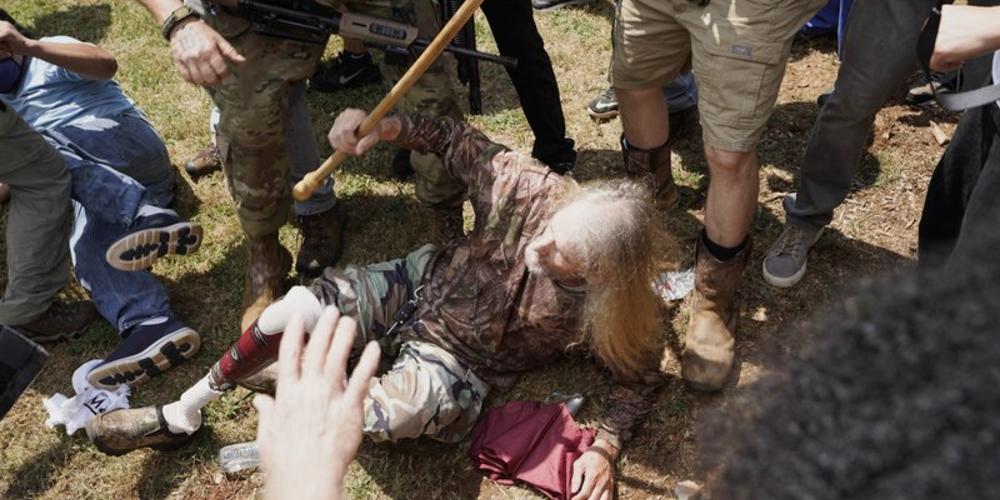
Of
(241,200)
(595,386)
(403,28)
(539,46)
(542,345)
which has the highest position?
(403,28)

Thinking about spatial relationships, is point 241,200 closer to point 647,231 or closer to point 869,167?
point 647,231

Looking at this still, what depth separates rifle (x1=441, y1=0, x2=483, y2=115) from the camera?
9.80 feet

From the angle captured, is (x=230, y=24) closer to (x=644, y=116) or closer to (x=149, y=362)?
(x=149, y=362)

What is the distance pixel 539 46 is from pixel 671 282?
3.82 feet

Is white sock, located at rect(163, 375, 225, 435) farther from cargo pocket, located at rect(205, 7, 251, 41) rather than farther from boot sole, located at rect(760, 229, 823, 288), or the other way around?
boot sole, located at rect(760, 229, 823, 288)

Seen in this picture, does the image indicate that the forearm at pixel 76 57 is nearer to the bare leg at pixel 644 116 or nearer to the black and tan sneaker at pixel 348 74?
the black and tan sneaker at pixel 348 74

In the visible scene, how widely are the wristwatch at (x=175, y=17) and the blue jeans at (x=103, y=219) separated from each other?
0.84 metres

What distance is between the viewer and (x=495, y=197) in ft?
8.87

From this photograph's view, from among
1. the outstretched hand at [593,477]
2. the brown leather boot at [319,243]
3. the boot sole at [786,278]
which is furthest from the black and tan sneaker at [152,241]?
the boot sole at [786,278]

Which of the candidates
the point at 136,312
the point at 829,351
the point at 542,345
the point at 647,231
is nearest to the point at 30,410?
the point at 136,312

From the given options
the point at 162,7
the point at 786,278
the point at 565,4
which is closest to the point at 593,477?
the point at 786,278

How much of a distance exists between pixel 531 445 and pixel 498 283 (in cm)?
56

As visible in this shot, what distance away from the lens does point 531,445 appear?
274cm

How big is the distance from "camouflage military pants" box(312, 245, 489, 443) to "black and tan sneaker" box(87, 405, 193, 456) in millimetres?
704
